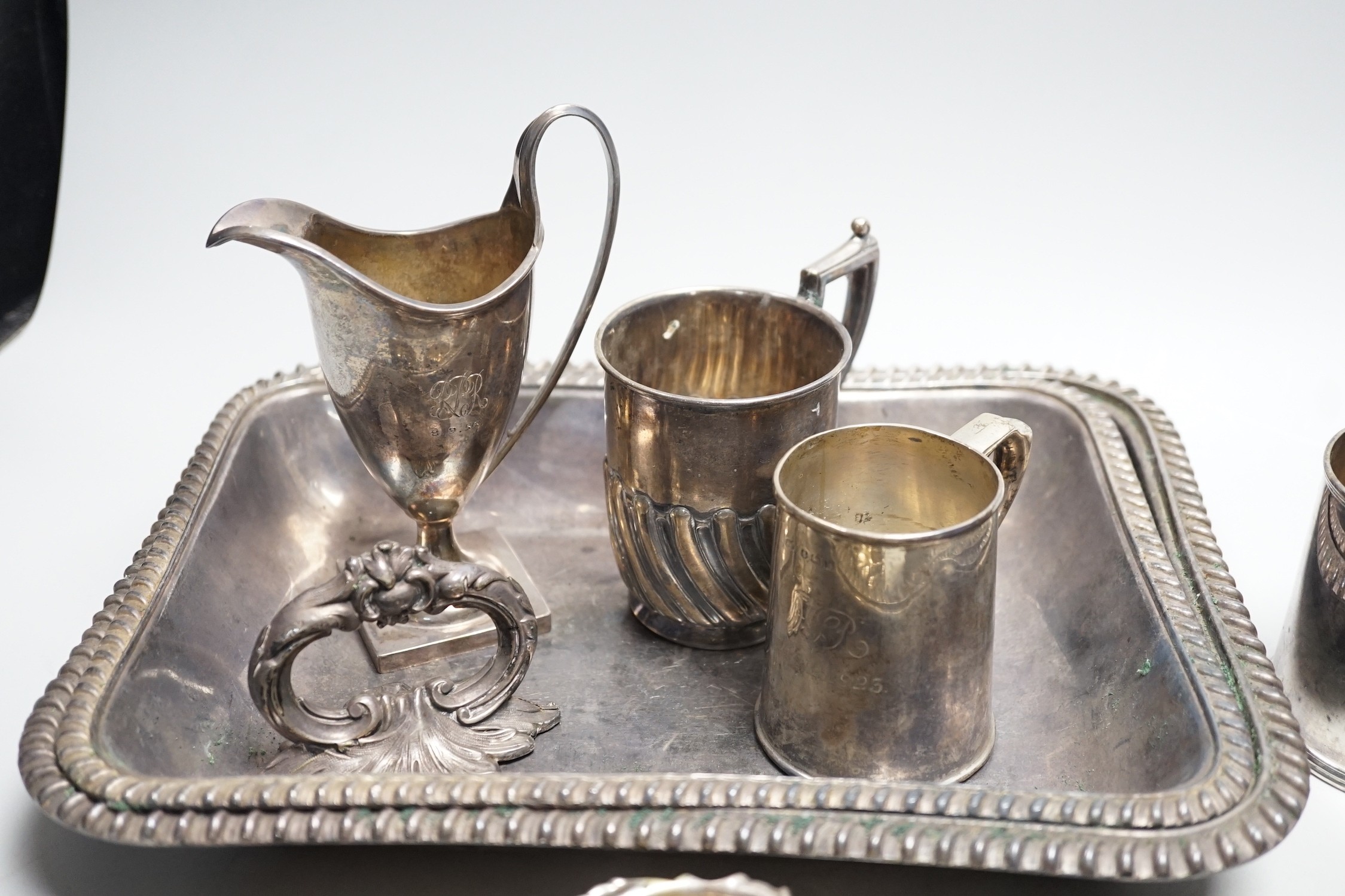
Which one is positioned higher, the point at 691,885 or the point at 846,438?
the point at 846,438

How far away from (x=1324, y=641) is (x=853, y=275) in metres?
0.53

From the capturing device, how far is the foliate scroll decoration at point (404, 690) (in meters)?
1.13

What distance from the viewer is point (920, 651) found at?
1.14 metres

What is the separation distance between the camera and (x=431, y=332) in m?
1.27

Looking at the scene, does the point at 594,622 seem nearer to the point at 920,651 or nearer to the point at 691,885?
the point at 920,651

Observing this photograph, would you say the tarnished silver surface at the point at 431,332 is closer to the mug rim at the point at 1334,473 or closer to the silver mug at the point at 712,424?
the silver mug at the point at 712,424

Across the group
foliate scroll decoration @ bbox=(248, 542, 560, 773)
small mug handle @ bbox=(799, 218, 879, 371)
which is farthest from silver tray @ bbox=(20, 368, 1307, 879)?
small mug handle @ bbox=(799, 218, 879, 371)

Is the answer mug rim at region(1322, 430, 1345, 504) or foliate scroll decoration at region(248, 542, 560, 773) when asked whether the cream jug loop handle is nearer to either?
foliate scroll decoration at region(248, 542, 560, 773)

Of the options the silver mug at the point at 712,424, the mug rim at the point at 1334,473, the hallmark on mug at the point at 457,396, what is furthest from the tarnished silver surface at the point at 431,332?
the mug rim at the point at 1334,473

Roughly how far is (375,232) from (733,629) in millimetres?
486

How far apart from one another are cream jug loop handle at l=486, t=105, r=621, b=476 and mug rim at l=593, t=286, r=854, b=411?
4 cm

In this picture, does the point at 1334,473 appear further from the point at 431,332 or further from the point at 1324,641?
the point at 431,332

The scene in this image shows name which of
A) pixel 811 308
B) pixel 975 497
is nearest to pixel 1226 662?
pixel 975 497

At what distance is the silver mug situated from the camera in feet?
4.15
